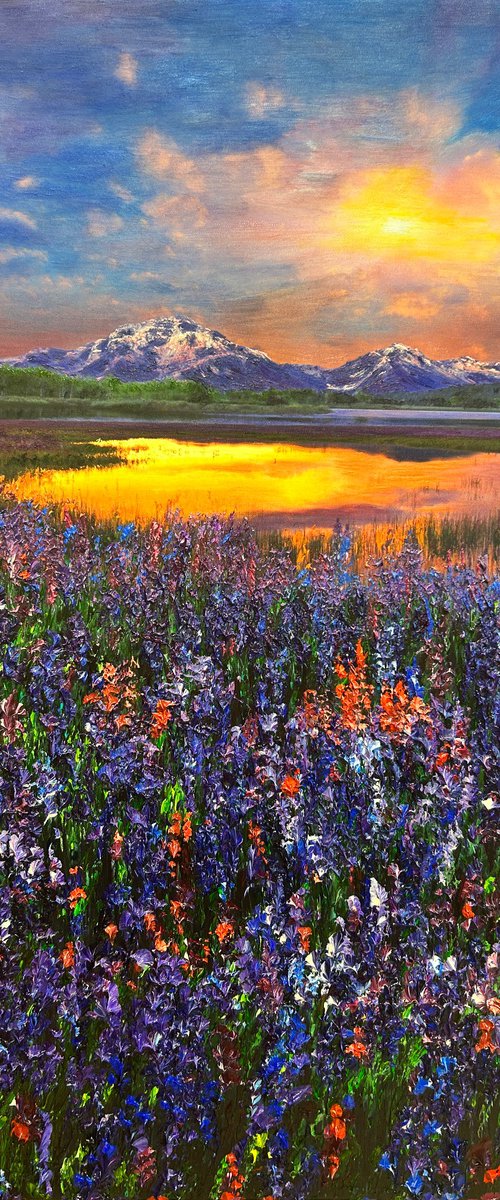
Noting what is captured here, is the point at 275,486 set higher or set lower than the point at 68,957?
higher

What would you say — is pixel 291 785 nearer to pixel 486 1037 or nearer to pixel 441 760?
pixel 441 760

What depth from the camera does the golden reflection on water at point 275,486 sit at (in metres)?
→ 17.6

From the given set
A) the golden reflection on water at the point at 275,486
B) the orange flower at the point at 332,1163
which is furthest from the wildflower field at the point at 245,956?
the golden reflection on water at the point at 275,486

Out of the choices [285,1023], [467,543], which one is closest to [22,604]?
[285,1023]

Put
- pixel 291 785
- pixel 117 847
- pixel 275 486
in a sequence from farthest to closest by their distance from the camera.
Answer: pixel 275 486
pixel 117 847
pixel 291 785

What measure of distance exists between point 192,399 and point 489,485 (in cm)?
9253

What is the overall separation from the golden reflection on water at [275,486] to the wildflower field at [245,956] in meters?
11.9

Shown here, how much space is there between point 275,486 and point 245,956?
67.0 feet

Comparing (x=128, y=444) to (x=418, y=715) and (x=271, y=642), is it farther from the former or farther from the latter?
(x=418, y=715)

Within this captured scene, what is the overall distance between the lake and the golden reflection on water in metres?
0.03

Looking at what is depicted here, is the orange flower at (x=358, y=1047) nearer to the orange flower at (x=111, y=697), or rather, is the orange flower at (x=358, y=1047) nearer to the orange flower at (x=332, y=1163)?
the orange flower at (x=332, y=1163)

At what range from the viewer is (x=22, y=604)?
5.40m

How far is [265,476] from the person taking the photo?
24062 mm

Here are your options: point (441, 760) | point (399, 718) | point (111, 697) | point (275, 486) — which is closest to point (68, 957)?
point (111, 697)
